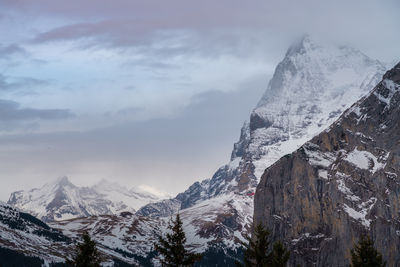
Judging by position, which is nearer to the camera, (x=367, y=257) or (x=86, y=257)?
(x=86, y=257)

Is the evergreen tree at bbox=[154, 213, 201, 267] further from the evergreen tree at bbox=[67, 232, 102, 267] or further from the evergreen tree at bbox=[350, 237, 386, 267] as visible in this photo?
the evergreen tree at bbox=[350, 237, 386, 267]

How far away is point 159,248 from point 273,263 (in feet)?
41.5

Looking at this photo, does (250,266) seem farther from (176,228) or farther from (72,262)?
(72,262)

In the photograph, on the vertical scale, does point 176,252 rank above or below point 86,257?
above

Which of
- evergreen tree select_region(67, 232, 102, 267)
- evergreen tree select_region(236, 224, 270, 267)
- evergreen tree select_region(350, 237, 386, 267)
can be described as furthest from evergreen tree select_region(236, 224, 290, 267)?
evergreen tree select_region(67, 232, 102, 267)

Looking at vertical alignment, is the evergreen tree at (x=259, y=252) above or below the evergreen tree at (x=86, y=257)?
above

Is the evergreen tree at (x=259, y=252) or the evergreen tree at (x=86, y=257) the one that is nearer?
the evergreen tree at (x=86, y=257)

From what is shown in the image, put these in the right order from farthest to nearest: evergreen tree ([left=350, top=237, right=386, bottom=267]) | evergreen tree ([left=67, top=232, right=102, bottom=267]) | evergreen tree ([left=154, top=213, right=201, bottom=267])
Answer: evergreen tree ([left=350, top=237, right=386, bottom=267]) < evergreen tree ([left=67, top=232, right=102, bottom=267]) < evergreen tree ([left=154, top=213, right=201, bottom=267])

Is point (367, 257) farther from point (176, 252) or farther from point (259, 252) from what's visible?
point (176, 252)

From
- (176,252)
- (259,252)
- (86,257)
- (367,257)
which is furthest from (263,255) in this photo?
(86,257)

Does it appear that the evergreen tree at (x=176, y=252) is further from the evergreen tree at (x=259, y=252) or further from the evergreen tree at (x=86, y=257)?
the evergreen tree at (x=86, y=257)

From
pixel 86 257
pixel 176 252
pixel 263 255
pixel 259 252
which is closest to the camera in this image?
pixel 176 252

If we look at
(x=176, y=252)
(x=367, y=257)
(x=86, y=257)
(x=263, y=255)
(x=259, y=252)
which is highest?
(x=367, y=257)

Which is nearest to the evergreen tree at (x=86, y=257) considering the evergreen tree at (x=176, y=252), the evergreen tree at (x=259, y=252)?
the evergreen tree at (x=176, y=252)
